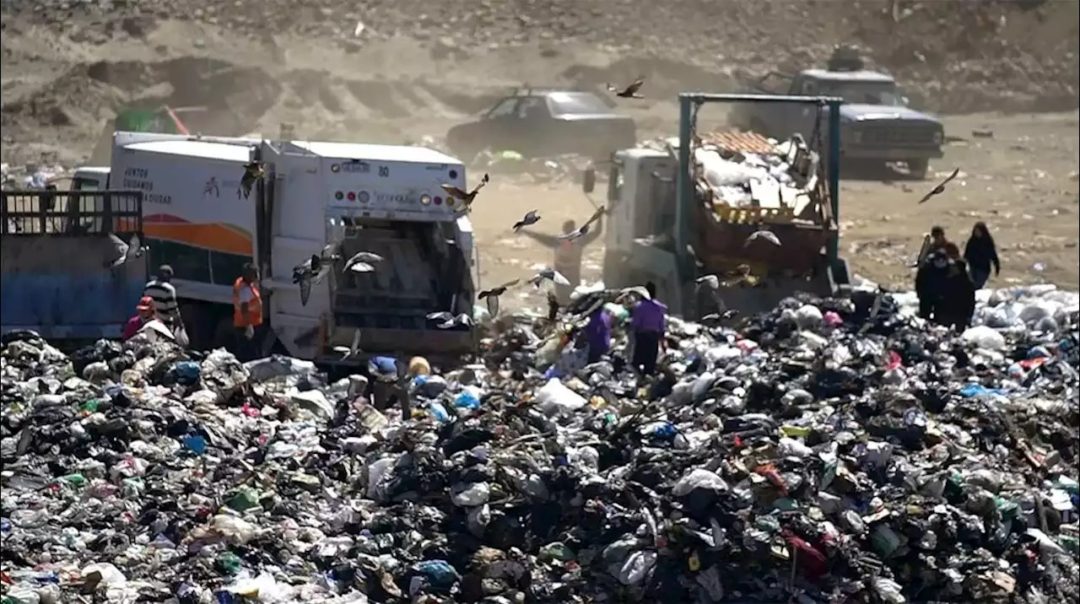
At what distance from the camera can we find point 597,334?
14078 millimetres

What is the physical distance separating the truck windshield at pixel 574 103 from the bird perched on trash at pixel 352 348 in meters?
13.1

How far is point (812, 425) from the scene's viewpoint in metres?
10.9

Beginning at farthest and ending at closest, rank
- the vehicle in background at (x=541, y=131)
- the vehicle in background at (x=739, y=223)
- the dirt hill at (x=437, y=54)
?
the dirt hill at (x=437, y=54) → the vehicle in background at (x=541, y=131) → the vehicle in background at (x=739, y=223)

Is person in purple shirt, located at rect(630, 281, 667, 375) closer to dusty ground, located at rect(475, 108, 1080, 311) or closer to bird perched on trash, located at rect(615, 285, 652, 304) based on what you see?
bird perched on trash, located at rect(615, 285, 652, 304)

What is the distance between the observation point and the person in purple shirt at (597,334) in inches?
552

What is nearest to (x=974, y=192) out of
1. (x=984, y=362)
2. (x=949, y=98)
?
(x=949, y=98)

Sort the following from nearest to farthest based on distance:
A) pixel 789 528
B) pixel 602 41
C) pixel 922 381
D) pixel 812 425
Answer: pixel 789 528, pixel 812 425, pixel 922 381, pixel 602 41

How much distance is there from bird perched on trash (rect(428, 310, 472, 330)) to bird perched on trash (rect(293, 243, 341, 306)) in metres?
0.79

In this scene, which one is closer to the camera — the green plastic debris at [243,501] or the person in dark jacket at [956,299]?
the green plastic debris at [243,501]

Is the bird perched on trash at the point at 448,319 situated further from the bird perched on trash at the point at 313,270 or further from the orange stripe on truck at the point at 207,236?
the orange stripe on truck at the point at 207,236

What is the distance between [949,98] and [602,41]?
6.44 m

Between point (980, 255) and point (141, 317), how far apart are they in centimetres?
743

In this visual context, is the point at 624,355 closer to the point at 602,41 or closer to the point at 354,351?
the point at 354,351

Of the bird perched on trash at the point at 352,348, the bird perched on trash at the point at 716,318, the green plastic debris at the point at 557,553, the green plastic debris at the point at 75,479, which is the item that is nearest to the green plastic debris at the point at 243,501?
the green plastic debris at the point at 75,479
